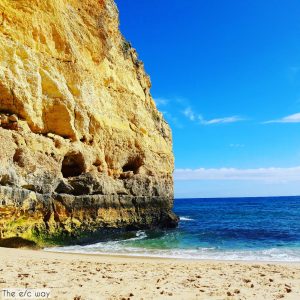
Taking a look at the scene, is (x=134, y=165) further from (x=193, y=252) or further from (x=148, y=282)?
(x=148, y=282)

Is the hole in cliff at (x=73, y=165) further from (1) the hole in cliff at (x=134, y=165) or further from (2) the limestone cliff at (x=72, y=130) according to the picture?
(1) the hole in cliff at (x=134, y=165)

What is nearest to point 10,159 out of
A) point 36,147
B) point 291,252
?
point 36,147

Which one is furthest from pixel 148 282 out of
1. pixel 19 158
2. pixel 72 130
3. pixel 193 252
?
pixel 72 130

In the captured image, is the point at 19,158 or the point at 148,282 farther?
the point at 19,158

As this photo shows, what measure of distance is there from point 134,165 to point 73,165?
665 cm

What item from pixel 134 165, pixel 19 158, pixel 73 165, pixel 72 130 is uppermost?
pixel 72 130

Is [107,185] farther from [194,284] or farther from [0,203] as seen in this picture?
[194,284]

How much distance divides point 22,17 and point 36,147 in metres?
7.70

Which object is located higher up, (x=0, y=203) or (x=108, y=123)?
(x=108, y=123)

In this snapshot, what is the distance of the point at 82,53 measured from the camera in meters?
22.9

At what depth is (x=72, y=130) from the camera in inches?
780

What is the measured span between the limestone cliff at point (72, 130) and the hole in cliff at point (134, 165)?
0.08m

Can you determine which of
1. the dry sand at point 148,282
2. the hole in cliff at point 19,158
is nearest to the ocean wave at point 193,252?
the hole in cliff at point 19,158

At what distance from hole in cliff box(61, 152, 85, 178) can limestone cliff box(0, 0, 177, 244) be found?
0.06 metres
